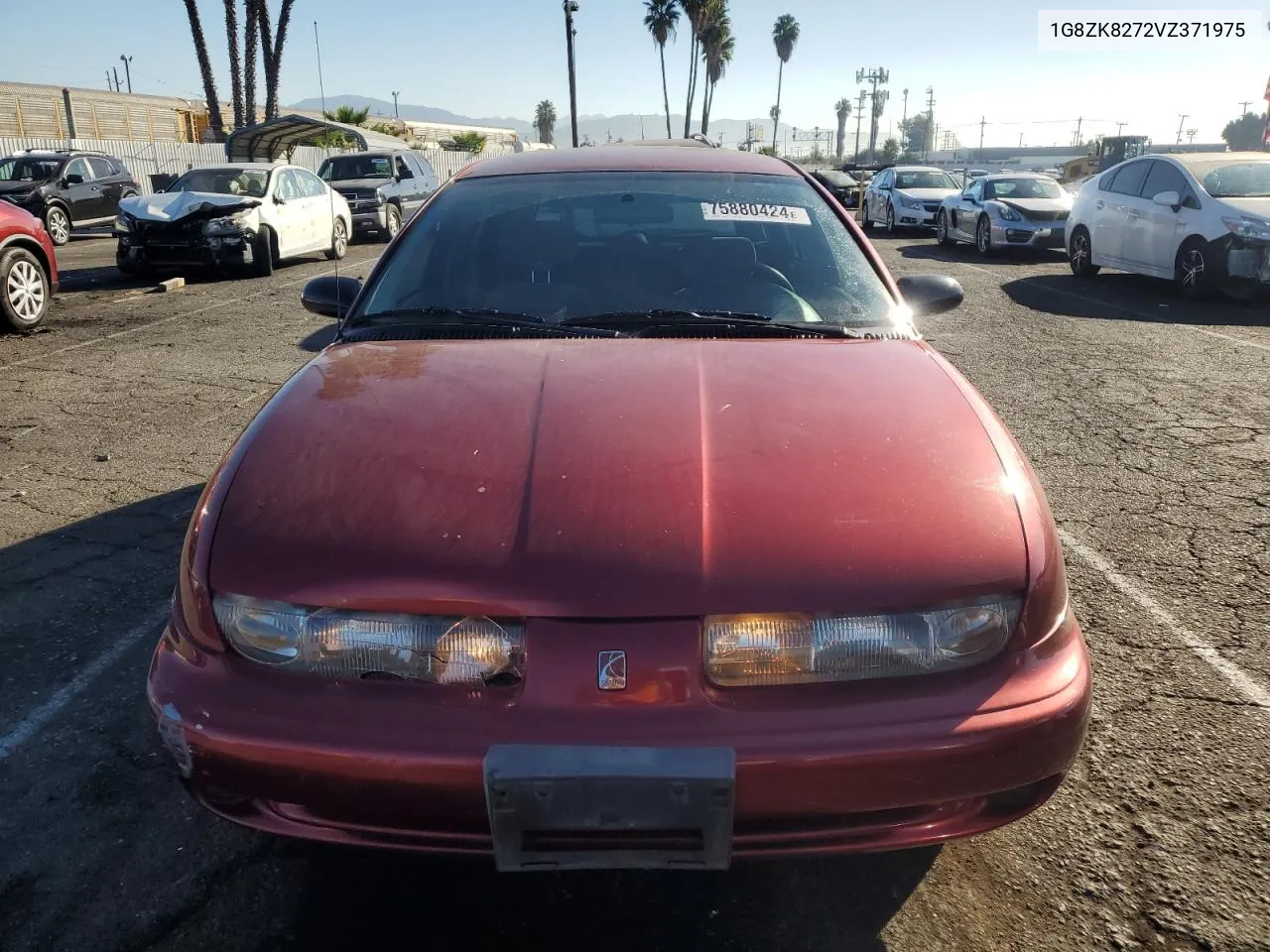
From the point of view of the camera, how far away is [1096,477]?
462cm

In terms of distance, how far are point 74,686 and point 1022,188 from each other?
52.3 feet

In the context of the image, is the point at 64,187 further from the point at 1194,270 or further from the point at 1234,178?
the point at 1234,178

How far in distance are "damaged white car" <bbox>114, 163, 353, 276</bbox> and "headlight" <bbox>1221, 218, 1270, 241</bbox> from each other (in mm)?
9989

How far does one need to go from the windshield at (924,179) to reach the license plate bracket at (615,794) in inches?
786

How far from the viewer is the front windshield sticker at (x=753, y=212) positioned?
10.2ft

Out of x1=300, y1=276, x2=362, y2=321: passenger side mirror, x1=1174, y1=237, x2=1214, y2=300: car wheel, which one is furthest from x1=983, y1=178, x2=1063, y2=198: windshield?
x1=300, y1=276, x2=362, y2=321: passenger side mirror

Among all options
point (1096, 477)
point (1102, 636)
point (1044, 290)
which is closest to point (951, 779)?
point (1102, 636)

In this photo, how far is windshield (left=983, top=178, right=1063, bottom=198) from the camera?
15.4 m

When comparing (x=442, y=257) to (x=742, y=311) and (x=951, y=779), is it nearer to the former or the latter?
(x=742, y=311)

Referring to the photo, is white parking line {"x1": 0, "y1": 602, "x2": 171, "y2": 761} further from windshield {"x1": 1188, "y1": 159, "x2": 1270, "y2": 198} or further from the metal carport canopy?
the metal carport canopy

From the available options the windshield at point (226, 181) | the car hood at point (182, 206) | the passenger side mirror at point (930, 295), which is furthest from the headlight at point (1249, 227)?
the windshield at point (226, 181)

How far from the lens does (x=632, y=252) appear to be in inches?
117

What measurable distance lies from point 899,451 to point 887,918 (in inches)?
37.5

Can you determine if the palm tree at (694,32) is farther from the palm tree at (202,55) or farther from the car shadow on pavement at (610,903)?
the car shadow on pavement at (610,903)
